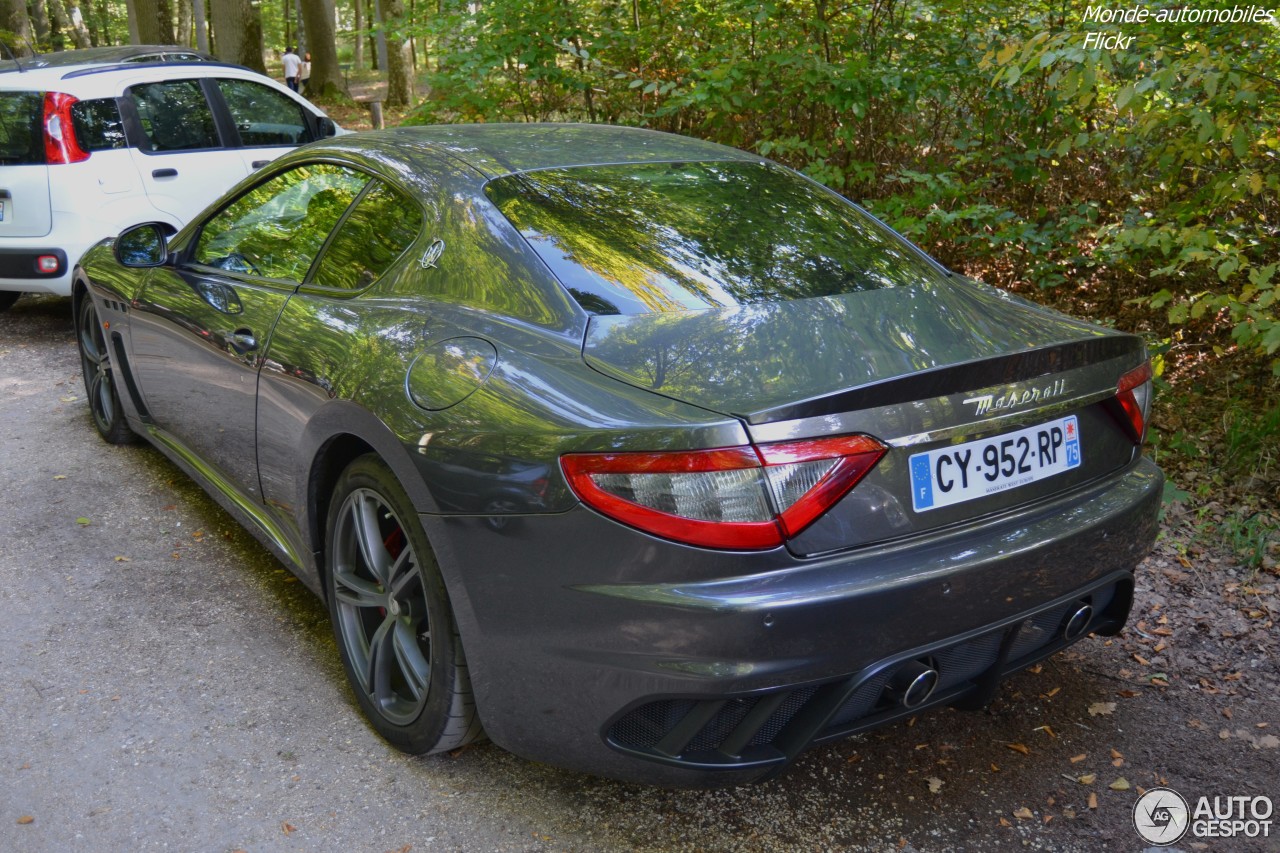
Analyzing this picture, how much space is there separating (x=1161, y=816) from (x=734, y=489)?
147cm

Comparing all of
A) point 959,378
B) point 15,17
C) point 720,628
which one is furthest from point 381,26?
point 15,17

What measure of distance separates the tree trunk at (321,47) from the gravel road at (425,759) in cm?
1840

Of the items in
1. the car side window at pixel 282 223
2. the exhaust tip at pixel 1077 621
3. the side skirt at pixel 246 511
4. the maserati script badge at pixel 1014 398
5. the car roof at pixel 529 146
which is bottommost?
the side skirt at pixel 246 511

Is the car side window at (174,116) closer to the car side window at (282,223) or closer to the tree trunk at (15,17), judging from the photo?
the car side window at (282,223)

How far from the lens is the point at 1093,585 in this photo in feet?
8.25

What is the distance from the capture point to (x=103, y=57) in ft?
25.5

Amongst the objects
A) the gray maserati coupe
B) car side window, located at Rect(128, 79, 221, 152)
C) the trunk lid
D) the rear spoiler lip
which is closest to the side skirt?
the gray maserati coupe

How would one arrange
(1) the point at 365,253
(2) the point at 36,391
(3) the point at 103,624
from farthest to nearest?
(2) the point at 36,391
(3) the point at 103,624
(1) the point at 365,253

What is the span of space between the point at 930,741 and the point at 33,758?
2.31m

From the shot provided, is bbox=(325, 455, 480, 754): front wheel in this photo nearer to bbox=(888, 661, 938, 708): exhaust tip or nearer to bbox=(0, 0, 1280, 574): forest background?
bbox=(888, 661, 938, 708): exhaust tip

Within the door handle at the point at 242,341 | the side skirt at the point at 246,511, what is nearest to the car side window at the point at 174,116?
the side skirt at the point at 246,511

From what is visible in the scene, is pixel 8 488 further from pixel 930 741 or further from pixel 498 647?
pixel 930 741

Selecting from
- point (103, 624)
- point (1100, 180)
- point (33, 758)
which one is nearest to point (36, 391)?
point (103, 624)

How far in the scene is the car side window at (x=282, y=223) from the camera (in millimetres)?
3328
